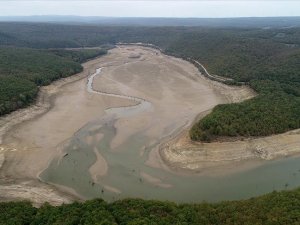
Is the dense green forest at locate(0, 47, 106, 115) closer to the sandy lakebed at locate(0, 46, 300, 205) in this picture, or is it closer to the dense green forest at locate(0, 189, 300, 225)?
the sandy lakebed at locate(0, 46, 300, 205)

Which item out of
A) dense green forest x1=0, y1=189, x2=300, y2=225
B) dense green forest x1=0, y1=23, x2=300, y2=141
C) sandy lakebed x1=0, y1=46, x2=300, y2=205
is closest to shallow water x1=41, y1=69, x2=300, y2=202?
sandy lakebed x1=0, y1=46, x2=300, y2=205

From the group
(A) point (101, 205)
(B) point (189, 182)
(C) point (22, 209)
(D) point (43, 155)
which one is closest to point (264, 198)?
(B) point (189, 182)

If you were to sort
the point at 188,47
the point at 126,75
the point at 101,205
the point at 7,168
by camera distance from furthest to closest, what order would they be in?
the point at 188,47 → the point at 126,75 → the point at 7,168 → the point at 101,205

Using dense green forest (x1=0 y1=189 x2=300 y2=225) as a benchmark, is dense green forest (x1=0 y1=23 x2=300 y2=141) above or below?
below

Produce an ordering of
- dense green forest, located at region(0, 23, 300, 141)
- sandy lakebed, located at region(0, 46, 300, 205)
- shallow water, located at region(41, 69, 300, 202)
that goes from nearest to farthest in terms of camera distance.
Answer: shallow water, located at region(41, 69, 300, 202)
sandy lakebed, located at region(0, 46, 300, 205)
dense green forest, located at region(0, 23, 300, 141)

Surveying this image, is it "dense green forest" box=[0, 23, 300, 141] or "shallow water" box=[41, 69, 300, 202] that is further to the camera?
"dense green forest" box=[0, 23, 300, 141]

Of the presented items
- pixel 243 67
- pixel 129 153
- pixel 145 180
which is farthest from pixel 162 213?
pixel 243 67

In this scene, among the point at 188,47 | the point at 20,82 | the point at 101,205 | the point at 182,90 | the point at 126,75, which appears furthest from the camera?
the point at 188,47

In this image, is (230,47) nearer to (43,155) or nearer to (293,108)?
(293,108)
